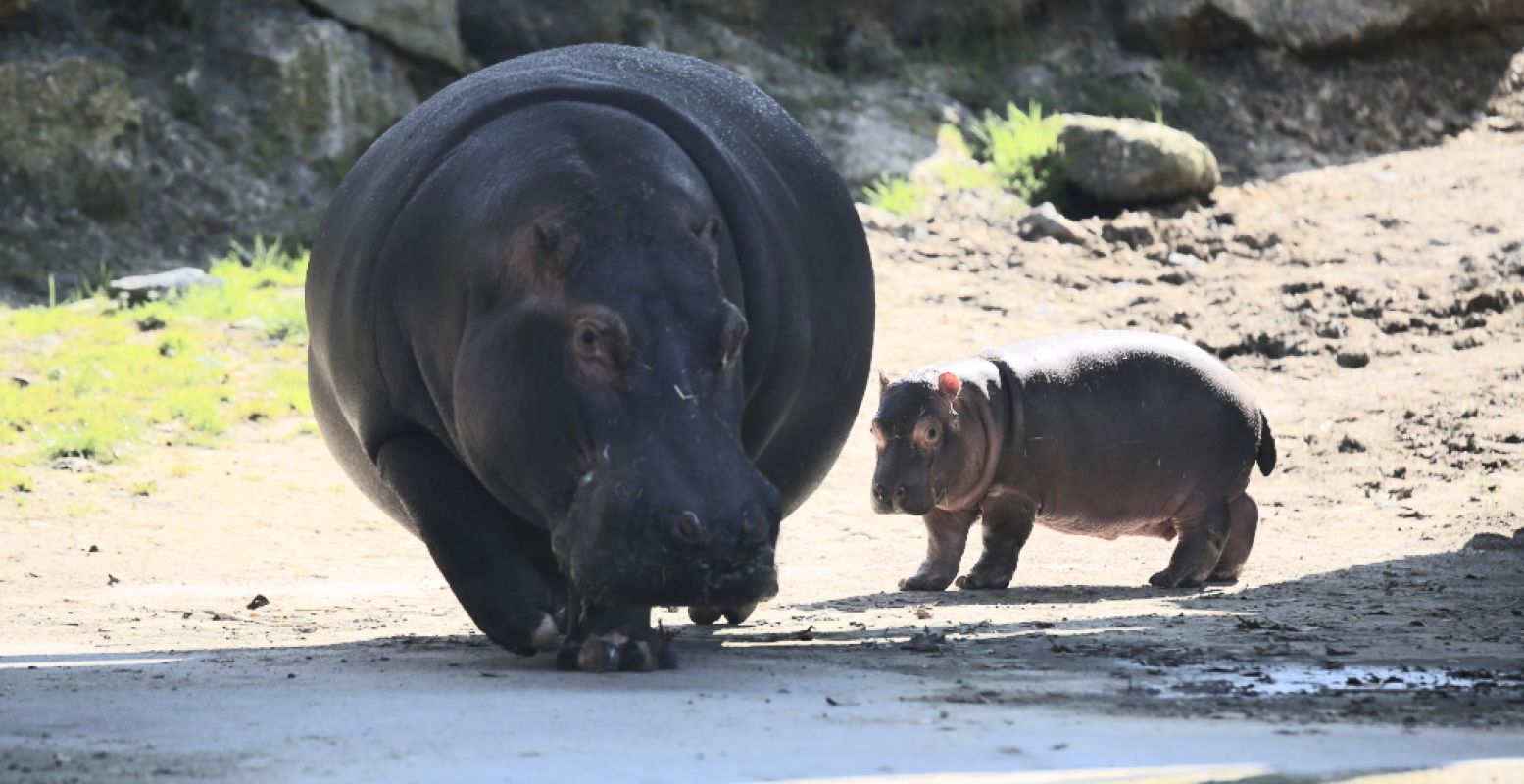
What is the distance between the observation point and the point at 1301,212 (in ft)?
43.0

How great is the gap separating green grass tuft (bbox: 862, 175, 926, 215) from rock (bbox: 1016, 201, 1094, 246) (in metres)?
0.64

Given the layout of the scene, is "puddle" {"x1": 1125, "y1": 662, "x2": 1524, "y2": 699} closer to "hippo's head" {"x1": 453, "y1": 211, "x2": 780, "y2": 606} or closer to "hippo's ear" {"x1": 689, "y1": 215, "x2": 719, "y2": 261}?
"hippo's head" {"x1": 453, "y1": 211, "x2": 780, "y2": 606}

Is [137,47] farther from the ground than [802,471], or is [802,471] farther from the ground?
[137,47]

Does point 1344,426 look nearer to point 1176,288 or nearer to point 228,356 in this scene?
point 1176,288

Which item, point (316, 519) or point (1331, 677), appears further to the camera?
point (316, 519)

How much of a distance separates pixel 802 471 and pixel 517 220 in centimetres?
123

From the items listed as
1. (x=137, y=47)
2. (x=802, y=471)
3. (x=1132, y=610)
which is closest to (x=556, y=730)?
(x=802, y=471)

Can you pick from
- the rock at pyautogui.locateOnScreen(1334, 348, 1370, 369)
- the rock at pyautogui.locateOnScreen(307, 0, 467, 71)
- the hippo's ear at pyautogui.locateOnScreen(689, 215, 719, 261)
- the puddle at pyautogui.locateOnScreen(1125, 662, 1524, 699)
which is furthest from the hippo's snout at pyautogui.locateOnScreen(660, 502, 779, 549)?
the rock at pyautogui.locateOnScreen(307, 0, 467, 71)

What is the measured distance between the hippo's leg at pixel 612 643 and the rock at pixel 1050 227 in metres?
8.73

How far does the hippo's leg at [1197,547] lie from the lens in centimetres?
663

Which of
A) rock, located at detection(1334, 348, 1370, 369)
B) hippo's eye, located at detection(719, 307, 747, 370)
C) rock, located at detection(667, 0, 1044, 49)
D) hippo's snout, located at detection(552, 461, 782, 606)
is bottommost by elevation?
hippo's snout, located at detection(552, 461, 782, 606)

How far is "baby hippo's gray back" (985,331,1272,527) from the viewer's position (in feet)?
22.1

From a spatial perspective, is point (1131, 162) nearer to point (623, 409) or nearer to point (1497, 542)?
point (1497, 542)

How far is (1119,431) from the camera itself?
267 inches
